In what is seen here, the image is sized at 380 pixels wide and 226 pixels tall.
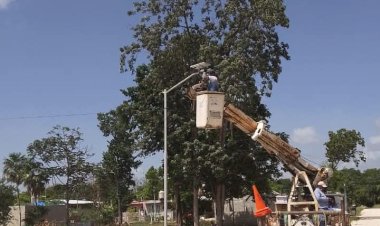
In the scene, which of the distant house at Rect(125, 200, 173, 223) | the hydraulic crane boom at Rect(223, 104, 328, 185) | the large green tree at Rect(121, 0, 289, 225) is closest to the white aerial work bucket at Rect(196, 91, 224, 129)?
the hydraulic crane boom at Rect(223, 104, 328, 185)

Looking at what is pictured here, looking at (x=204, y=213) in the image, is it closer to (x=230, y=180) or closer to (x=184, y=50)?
(x=230, y=180)

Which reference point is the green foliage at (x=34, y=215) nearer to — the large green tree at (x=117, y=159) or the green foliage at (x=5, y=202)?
the green foliage at (x=5, y=202)

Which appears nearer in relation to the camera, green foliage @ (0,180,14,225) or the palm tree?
green foliage @ (0,180,14,225)

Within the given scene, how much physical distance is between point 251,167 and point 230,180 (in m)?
2.30

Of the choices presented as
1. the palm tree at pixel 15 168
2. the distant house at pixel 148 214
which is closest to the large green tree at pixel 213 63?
the palm tree at pixel 15 168

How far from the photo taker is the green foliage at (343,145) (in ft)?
223

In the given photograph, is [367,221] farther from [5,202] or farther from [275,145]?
[275,145]

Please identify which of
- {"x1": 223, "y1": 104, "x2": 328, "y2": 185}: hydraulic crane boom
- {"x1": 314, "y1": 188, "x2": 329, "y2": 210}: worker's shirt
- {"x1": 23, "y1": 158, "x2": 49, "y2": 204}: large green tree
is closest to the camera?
{"x1": 314, "y1": 188, "x2": 329, "y2": 210}: worker's shirt

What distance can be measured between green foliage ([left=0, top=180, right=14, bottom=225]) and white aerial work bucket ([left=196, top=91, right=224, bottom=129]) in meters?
41.7

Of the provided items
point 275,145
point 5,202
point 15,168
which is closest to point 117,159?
point 15,168

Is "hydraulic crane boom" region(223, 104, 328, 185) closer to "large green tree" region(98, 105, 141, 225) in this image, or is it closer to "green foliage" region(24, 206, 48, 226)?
"green foliage" region(24, 206, 48, 226)

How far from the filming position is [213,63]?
38594 mm

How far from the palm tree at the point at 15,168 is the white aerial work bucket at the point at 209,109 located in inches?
2086

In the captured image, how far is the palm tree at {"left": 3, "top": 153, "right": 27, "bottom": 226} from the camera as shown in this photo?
6515 cm
